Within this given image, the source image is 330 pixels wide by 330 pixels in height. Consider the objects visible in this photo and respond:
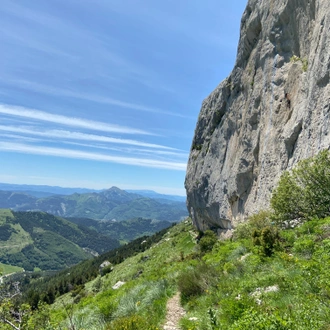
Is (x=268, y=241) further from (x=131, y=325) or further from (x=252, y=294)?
(x=131, y=325)

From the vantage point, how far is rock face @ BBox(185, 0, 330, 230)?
22500 millimetres

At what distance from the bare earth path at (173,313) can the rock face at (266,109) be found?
1523cm

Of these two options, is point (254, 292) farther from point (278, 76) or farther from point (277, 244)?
point (278, 76)

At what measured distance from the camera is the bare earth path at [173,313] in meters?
9.36

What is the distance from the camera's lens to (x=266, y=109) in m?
33.1

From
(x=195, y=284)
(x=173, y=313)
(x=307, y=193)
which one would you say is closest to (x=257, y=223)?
(x=307, y=193)

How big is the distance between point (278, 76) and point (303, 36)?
4838 millimetres

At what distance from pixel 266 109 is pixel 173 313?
29.4 meters

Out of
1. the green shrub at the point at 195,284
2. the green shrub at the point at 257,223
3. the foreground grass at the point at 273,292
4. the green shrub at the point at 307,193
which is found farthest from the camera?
the green shrub at the point at 257,223

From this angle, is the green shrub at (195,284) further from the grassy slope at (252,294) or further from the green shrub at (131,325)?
the green shrub at (131,325)

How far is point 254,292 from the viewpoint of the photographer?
8.95 metres

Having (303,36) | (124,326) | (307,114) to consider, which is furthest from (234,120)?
→ (124,326)

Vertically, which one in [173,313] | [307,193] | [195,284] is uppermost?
[307,193]

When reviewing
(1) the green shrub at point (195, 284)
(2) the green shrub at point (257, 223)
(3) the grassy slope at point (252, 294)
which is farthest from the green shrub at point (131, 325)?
(2) the green shrub at point (257, 223)
